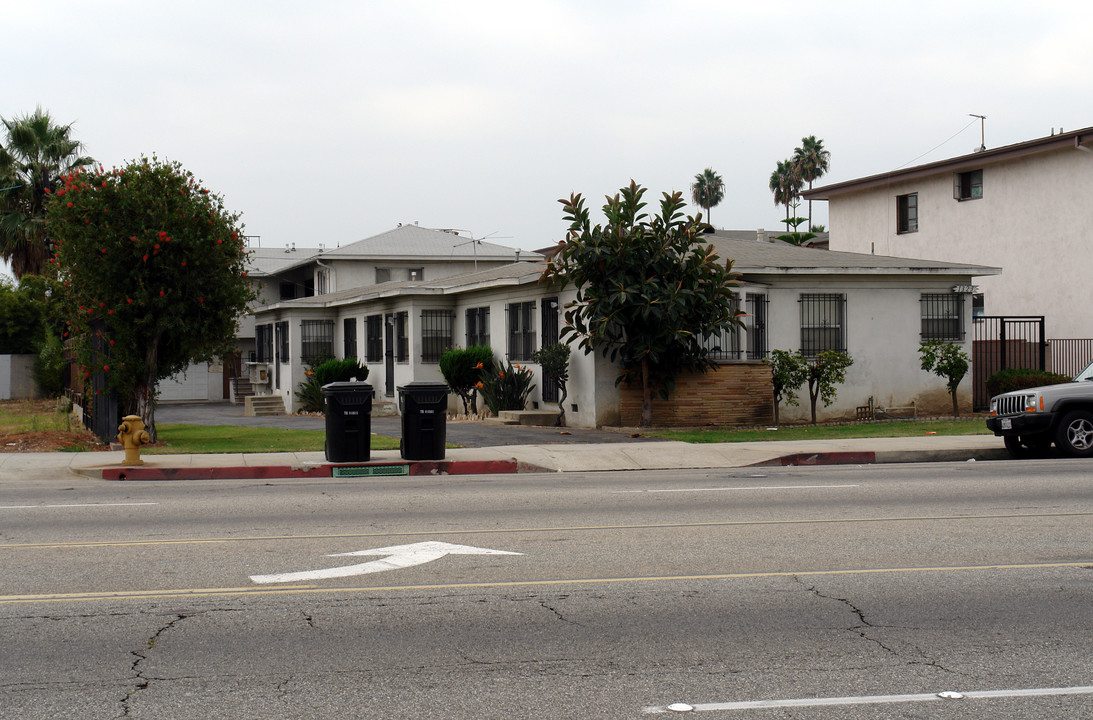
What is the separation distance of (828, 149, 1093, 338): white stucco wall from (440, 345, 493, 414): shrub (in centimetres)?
1651

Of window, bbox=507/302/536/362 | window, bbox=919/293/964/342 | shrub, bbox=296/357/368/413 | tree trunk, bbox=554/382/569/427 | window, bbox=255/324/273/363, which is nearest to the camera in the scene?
tree trunk, bbox=554/382/569/427

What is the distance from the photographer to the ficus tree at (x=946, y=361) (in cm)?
2491

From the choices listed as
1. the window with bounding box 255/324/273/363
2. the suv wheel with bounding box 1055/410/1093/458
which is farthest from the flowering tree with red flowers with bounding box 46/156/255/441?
the window with bounding box 255/324/273/363

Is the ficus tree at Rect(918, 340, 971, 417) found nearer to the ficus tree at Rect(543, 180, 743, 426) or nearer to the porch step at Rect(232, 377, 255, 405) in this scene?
the ficus tree at Rect(543, 180, 743, 426)

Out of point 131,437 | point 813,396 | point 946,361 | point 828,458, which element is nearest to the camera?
point 131,437

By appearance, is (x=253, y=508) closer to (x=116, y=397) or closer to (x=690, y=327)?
(x=116, y=397)

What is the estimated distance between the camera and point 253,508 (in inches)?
481

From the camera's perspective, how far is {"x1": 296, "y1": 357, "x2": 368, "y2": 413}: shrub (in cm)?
3322

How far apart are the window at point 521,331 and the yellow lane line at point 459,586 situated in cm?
1832

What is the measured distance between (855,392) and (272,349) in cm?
2270

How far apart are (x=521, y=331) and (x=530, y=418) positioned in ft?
9.50

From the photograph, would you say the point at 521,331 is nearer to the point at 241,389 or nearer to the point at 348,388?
the point at 348,388

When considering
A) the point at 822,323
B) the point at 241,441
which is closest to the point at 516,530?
the point at 241,441

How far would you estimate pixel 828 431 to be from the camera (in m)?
22.4
